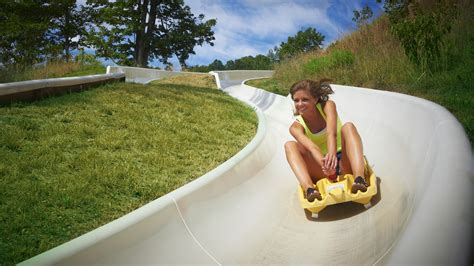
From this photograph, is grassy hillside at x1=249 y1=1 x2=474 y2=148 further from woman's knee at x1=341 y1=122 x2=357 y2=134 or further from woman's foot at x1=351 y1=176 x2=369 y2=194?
woman's foot at x1=351 y1=176 x2=369 y2=194

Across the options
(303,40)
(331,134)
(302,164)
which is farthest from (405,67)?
(303,40)

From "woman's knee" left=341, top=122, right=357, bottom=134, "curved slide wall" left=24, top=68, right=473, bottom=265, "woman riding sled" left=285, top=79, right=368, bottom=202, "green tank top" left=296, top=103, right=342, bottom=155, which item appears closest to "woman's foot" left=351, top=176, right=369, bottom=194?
"woman riding sled" left=285, top=79, right=368, bottom=202

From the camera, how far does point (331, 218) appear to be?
2.67m

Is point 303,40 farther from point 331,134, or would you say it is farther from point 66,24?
point 331,134

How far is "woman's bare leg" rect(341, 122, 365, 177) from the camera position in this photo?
8.70 ft

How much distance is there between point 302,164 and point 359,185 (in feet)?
1.53

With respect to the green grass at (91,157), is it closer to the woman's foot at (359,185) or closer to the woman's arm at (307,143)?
the woman's arm at (307,143)

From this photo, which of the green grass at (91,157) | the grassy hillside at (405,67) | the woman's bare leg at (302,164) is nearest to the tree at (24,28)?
the green grass at (91,157)

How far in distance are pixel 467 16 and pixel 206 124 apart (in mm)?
4320

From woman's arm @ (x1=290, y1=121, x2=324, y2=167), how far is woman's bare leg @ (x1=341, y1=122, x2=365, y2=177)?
0.17 meters

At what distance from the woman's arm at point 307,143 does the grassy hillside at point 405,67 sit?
119cm

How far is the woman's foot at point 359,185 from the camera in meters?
2.54

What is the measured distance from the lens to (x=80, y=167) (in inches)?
139

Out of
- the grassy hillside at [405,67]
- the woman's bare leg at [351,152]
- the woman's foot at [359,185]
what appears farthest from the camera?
the grassy hillside at [405,67]
